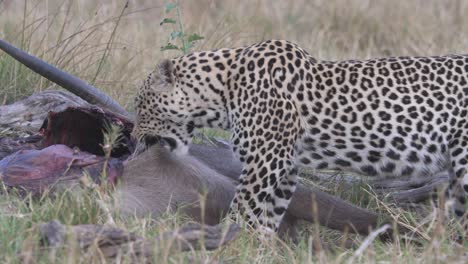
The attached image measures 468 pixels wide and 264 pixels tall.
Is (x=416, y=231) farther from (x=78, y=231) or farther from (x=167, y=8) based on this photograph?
(x=167, y=8)

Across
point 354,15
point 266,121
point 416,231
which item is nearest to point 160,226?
point 266,121

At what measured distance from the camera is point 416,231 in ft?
17.6

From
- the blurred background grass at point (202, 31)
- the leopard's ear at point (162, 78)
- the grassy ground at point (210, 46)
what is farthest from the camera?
the blurred background grass at point (202, 31)

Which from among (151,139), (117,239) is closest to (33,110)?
(151,139)

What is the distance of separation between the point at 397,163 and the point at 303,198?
0.58 metres

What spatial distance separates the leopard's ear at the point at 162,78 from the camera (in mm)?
5812

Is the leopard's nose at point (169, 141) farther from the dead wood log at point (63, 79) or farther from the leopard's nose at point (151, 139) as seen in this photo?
the dead wood log at point (63, 79)

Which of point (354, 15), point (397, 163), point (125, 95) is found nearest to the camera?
point (397, 163)

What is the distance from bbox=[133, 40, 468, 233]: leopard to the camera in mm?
5645

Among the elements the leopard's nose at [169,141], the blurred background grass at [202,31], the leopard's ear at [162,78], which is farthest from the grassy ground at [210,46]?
the leopard's ear at [162,78]

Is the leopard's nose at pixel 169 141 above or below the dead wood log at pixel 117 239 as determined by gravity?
above

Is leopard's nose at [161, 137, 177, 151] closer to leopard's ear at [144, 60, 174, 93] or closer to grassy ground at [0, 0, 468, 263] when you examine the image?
leopard's ear at [144, 60, 174, 93]

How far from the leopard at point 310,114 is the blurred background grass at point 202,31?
5.97ft

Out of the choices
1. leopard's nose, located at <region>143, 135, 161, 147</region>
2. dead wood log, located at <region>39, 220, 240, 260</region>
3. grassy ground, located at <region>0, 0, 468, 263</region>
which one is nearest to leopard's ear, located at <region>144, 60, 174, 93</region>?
leopard's nose, located at <region>143, 135, 161, 147</region>
